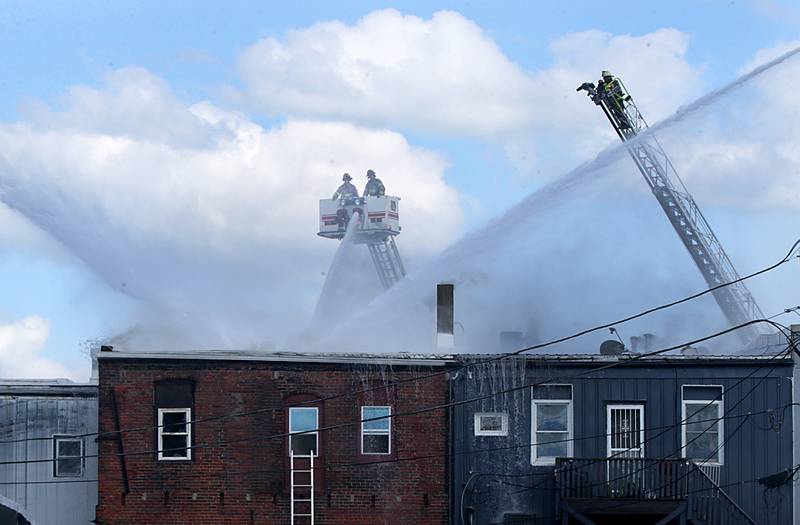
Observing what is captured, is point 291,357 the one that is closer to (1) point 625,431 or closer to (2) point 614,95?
(1) point 625,431

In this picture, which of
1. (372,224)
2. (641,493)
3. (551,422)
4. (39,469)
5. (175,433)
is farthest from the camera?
(372,224)

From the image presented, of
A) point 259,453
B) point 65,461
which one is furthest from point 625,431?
point 65,461

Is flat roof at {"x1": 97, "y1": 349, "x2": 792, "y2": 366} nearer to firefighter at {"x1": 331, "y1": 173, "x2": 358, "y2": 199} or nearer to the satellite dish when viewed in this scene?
the satellite dish

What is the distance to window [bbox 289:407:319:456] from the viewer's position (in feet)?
99.5

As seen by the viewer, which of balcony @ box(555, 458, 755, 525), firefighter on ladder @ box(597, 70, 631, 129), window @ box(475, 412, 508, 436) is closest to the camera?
balcony @ box(555, 458, 755, 525)

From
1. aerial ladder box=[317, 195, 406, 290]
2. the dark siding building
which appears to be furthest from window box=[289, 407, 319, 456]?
aerial ladder box=[317, 195, 406, 290]

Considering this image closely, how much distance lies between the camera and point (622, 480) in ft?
96.1

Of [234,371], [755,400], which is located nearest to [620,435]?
[755,400]

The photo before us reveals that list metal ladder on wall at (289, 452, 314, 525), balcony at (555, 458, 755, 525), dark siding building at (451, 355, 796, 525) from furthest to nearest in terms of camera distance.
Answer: dark siding building at (451, 355, 796, 525)
metal ladder on wall at (289, 452, 314, 525)
balcony at (555, 458, 755, 525)

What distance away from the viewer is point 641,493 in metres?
29.1

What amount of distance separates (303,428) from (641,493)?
8396mm

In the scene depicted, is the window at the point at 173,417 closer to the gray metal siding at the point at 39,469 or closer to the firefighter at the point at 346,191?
the gray metal siding at the point at 39,469

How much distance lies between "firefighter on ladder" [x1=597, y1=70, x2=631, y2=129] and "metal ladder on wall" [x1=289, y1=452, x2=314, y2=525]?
70.8 ft

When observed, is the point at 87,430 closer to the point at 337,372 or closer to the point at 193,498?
the point at 193,498
